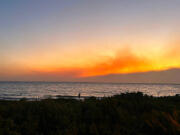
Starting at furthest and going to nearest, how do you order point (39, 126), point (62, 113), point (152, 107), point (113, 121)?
point (152, 107)
point (62, 113)
point (113, 121)
point (39, 126)

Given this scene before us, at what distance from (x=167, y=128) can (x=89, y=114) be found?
3213mm

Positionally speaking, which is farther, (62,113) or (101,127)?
(62,113)

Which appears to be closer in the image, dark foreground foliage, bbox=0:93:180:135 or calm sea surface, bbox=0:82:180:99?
dark foreground foliage, bbox=0:93:180:135

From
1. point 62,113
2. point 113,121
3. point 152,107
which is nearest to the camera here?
point 113,121

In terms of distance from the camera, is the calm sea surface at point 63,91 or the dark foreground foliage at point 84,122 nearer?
the dark foreground foliage at point 84,122

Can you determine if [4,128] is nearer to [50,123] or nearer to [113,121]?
[50,123]

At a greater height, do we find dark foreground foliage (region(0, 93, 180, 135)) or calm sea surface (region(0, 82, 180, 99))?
dark foreground foliage (region(0, 93, 180, 135))

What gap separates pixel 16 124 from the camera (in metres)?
6.86

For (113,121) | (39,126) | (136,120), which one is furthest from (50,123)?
(136,120)

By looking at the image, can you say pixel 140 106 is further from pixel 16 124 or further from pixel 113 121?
pixel 16 124

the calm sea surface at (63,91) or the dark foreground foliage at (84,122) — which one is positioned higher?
the dark foreground foliage at (84,122)

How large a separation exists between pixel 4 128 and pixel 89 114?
3.43 metres

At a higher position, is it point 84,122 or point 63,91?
point 84,122

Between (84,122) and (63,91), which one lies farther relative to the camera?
(63,91)
